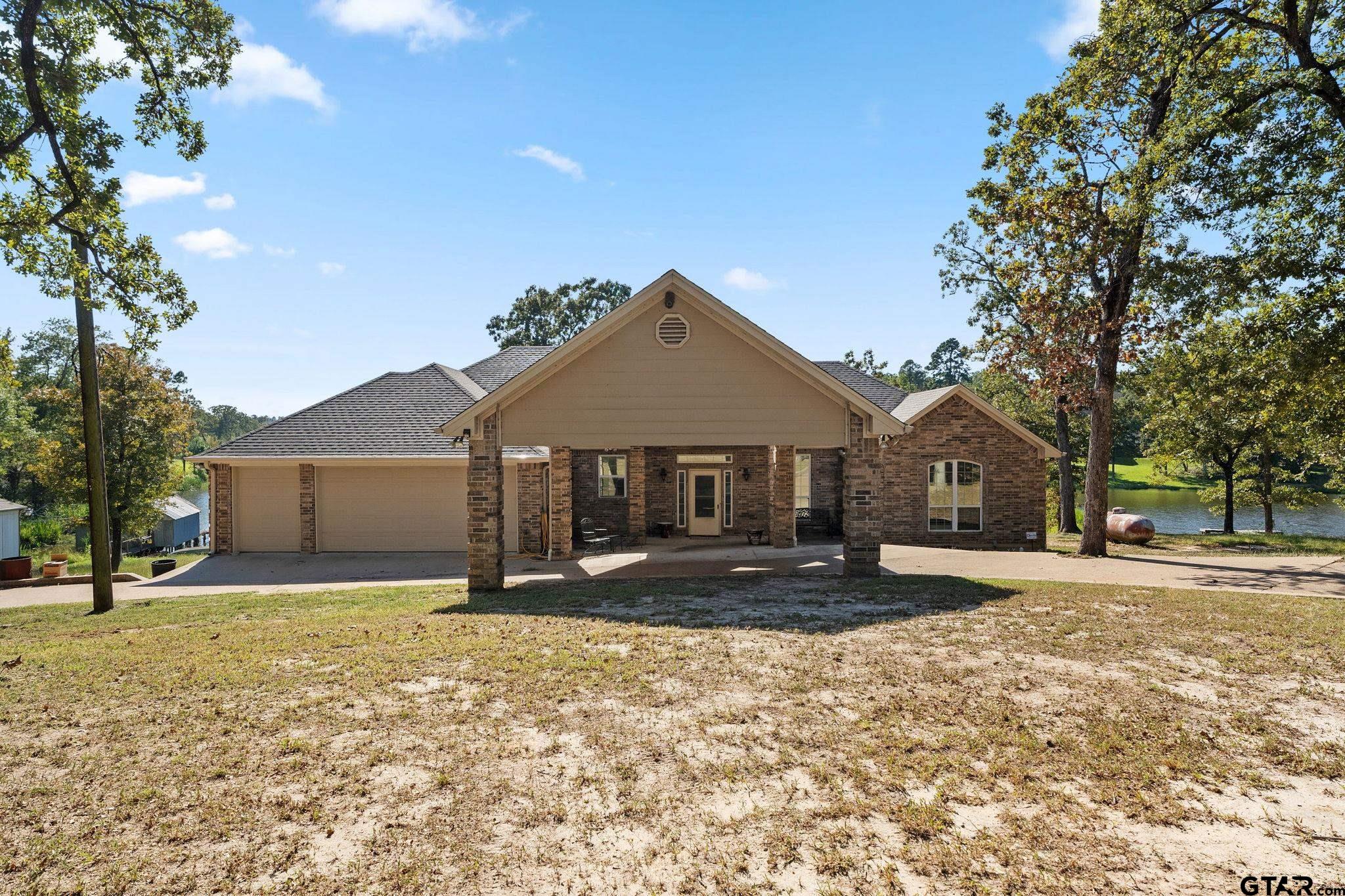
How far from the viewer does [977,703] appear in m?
5.75

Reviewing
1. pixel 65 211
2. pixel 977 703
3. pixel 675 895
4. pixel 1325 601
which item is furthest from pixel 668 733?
pixel 65 211

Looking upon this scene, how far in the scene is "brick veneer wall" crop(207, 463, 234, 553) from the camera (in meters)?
17.5

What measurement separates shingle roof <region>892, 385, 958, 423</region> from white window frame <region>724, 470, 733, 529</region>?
5.48m

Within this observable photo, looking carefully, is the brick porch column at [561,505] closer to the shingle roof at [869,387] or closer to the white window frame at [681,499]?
the white window frame at [681,499]

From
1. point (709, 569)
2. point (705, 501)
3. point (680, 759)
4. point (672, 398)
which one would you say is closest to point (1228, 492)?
point (705, 501)

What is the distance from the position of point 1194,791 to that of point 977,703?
167 cm

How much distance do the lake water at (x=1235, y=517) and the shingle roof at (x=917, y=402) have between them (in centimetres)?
2004

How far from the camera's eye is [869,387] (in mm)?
23141

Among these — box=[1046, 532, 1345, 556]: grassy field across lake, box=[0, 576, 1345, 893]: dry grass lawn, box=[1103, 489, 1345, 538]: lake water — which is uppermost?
box=[0, 576, 1345, 893]: dry grass lawn

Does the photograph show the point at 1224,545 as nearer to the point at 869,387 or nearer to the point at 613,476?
the point at 869,387

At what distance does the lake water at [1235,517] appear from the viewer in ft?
116

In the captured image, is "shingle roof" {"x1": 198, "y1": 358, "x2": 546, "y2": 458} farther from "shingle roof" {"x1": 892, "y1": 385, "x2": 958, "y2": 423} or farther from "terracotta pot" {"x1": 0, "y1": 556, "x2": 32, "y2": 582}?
"shingle roof" {"x1": 892, "y1": 385, "x2": 958, "y2": 423}

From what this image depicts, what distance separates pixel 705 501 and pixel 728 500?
743 millimetres

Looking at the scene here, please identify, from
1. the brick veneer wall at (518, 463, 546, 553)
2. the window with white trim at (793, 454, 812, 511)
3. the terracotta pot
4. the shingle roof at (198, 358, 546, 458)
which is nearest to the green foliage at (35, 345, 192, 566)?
the terracotta pot
